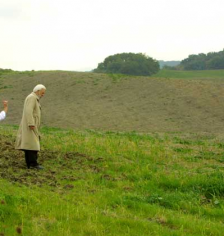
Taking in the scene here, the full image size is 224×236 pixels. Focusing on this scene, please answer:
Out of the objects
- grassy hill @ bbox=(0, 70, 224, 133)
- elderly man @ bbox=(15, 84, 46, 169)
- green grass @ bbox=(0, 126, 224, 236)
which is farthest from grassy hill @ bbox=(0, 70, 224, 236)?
grassy hill @ bbox=(0, 70, 224, 133)

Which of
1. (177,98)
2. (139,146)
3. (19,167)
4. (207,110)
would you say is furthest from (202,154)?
(177,98)

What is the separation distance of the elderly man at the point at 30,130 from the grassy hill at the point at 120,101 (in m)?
11.3

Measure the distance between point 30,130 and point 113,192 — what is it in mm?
2609

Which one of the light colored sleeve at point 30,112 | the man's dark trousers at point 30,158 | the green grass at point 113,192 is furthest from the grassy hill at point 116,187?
the light colored sleeve at point 30,112

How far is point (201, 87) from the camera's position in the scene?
1198 inches

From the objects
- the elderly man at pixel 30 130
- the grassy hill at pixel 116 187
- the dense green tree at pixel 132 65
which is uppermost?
the dense green tree at pixel 132 65

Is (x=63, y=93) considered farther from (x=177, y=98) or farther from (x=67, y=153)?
(x=67, y=153)

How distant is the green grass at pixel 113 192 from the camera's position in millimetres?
5526

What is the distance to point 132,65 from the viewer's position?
6894 centimetres

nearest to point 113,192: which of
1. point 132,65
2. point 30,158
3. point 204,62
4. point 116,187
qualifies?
point 116,187

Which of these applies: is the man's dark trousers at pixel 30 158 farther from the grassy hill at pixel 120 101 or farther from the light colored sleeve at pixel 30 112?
the grassy hill at pixel 120 101

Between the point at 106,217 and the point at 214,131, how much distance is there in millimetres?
15447

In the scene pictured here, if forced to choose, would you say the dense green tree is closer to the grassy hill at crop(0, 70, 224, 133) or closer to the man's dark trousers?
the grassy hill at crop(0, 70, 224, 133)

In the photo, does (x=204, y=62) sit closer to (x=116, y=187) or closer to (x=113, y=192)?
(x=116, y=187)
